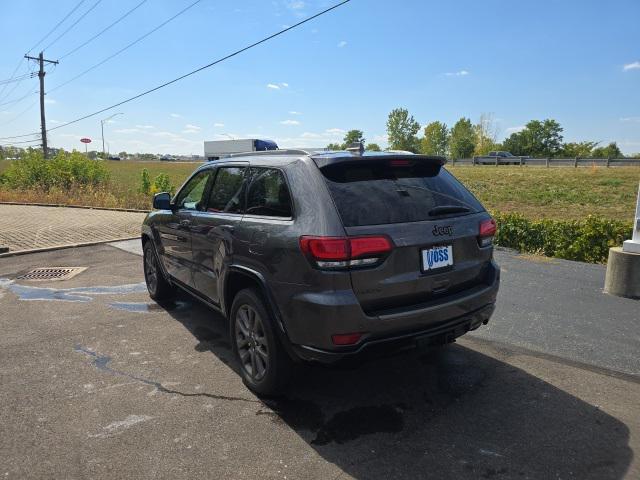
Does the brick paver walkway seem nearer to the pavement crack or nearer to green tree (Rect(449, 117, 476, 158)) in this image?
the pavement crack

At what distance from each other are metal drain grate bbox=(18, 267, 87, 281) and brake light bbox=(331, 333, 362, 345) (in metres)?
6.15

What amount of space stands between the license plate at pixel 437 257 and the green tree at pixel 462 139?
91.7 meters

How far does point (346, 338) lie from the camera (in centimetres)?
270

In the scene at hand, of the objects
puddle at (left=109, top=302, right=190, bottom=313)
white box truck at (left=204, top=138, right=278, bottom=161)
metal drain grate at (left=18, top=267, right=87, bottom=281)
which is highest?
white box truck at (left=204, top=138, right=278, bottom=161)

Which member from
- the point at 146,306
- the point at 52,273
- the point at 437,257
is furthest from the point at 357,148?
the point at 52,273

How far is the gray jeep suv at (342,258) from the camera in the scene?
8.89 feet

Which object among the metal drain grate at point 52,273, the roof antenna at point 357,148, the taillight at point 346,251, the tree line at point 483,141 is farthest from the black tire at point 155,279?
the tree line at point 483,141

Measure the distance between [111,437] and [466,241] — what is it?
275 cm

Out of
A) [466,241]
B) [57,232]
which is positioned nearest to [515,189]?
[57,232]

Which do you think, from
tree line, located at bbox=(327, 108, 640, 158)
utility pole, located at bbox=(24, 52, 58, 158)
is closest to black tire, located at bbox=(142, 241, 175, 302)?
utility pole, located at bbox=(24, 52, 58, 158)

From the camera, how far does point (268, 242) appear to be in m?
3.04

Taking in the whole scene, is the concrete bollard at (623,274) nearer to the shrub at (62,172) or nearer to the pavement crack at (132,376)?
the pavement crack at (132,376)

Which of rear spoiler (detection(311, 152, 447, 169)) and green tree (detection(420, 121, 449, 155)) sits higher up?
green tree (detection(420, 121, 449, 155))

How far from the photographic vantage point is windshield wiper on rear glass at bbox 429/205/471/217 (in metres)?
3.10
